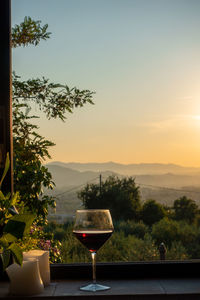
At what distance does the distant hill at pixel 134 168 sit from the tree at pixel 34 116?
612mm

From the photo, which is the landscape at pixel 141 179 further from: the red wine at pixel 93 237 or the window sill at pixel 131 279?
the red wine at pixel 93 237

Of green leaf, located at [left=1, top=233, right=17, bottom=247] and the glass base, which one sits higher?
green leaf, located at [left=1, top=233, right=17, bottom=247]

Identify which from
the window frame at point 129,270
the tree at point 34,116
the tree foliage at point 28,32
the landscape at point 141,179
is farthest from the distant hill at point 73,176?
the window frame at point 129,270

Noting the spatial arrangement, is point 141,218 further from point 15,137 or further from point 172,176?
point 15,137

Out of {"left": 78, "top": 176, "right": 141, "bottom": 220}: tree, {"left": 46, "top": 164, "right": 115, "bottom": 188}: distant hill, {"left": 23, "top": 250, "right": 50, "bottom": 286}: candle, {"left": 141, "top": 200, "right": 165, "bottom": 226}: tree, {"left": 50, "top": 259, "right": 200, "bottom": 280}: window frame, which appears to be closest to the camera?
{"left": 23, "top": 250, "right": 50, "bottom": 286}: candle

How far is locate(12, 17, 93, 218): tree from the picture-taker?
2641 mm

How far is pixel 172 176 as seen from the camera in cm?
373

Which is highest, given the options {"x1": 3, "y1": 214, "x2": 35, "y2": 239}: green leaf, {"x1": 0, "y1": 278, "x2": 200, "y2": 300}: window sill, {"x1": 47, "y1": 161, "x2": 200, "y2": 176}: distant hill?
{"x1": 47, "y1": 161, "x2": 200, "y2": 176}: distant hill

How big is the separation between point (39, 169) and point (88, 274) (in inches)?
49.6

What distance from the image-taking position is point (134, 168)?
3.72m

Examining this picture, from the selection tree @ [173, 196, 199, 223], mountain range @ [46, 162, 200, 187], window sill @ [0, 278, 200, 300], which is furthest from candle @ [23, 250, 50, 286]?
tree @ [173, 196, 199, 223]

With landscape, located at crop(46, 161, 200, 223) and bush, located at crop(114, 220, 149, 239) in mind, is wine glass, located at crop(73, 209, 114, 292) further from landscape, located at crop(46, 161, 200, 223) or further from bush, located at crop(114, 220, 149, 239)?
bush, located at crop(114, 220, 149, 239)

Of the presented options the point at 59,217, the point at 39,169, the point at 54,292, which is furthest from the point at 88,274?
the point at 59,217

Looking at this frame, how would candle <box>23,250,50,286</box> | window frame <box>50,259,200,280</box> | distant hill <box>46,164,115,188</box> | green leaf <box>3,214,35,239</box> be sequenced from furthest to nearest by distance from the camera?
distant hill <box>46,164,115,188</box> < window frame <box>50,259,200,280</box> < candle <box>23,250,50,286</box> < green leaf <box>3,214,35,239</box>
